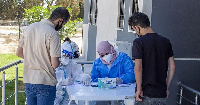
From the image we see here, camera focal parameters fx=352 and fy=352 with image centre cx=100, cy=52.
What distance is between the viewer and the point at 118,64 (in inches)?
164

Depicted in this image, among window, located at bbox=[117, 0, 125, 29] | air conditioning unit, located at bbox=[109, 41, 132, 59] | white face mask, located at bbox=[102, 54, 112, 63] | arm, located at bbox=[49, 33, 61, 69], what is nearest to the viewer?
arm, located at bbox=[49, 33, 61, 69]

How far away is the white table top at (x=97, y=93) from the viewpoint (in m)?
3.28

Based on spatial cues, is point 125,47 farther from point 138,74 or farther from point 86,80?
point 138,74

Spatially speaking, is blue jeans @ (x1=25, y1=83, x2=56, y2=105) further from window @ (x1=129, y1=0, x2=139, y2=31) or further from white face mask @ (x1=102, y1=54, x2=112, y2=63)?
window @ (x1=129, y1=0, x2=139, y2=31)

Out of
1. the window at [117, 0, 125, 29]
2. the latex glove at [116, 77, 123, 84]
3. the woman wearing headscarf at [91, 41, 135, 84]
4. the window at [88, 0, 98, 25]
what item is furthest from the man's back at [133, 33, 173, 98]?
the window at [88, 0, 98, 25]

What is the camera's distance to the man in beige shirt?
3.21 meters

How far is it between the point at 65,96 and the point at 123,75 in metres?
1.24

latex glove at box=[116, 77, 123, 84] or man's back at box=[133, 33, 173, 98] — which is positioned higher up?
man's back at box=[133, 33, 173, 98]

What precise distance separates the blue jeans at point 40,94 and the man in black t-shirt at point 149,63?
0.83 metres

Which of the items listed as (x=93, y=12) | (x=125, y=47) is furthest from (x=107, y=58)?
(x=93, y=12)

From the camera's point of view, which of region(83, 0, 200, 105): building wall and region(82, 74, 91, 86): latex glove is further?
region(83, 0, 200, 105): building wall

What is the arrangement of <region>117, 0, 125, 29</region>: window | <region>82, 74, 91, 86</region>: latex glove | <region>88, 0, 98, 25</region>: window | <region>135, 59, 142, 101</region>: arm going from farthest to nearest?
<region>88, 0, 98, 25</region>: window
<region>117, 0, 125, 29</region>: window
<region>82, 74, 91, 86</region>: latex glove
<region>135, 59, 142, 101</region>: arm

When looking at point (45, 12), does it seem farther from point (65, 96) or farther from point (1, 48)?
point (65, 96)

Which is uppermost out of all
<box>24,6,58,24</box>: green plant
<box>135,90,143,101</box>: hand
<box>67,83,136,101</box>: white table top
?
<box>24,6,58,24</box>: green plant
